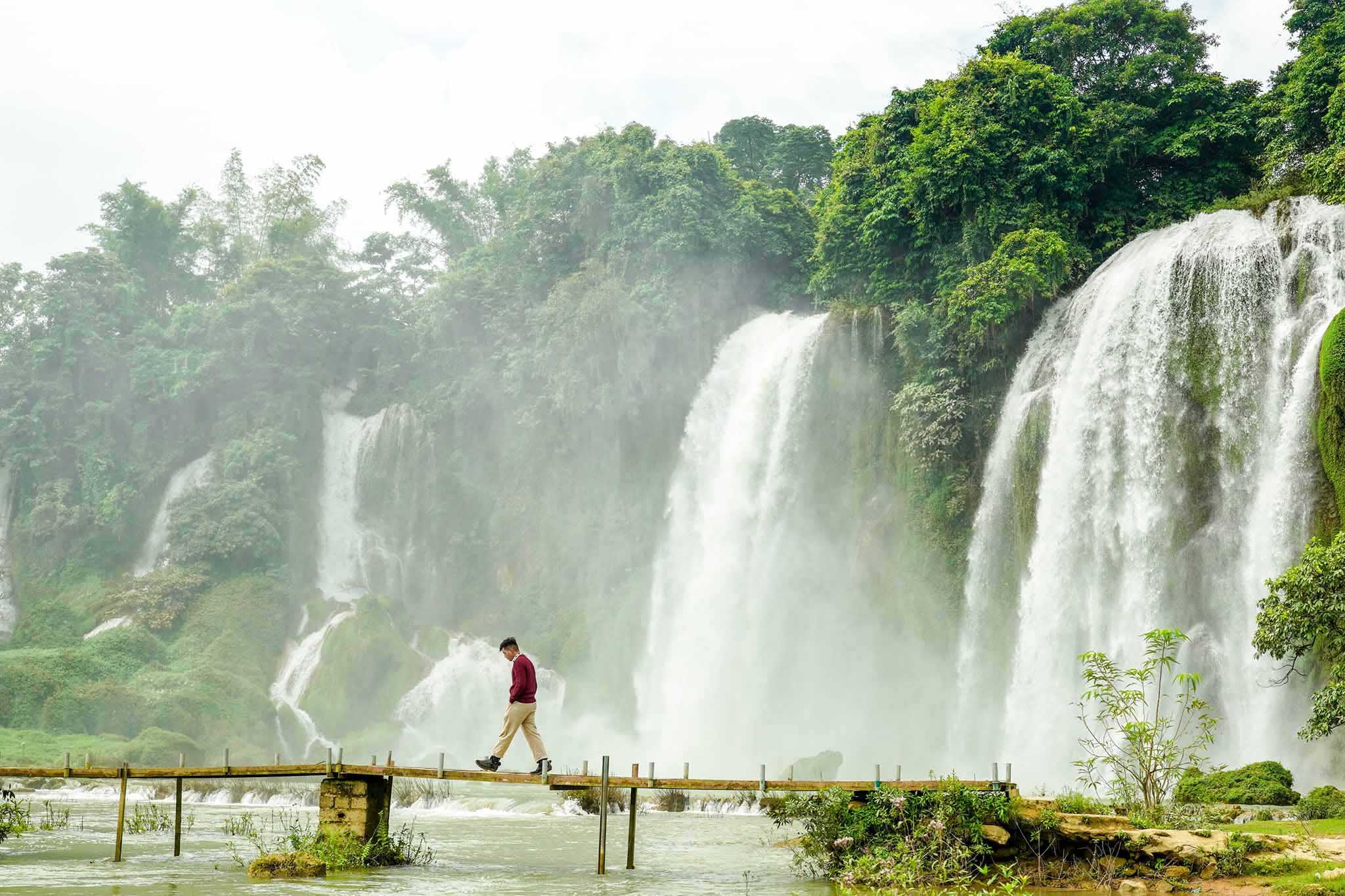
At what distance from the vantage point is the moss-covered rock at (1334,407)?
18.2 metres

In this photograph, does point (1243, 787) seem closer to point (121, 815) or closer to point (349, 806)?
point (349, 806)

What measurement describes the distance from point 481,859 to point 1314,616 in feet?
37.2

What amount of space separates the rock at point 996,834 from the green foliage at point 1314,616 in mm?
5568

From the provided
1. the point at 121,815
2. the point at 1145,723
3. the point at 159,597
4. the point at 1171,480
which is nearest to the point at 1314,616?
the point at 1145,723

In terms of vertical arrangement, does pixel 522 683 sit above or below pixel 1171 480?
below

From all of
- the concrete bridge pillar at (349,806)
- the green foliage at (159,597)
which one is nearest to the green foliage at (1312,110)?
the concrete bridge pillar at (349,806)

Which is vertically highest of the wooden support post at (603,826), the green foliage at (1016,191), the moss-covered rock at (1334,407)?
the green foliage at (1016,191)

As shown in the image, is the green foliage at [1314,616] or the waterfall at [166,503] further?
the waterfall at [166,503]

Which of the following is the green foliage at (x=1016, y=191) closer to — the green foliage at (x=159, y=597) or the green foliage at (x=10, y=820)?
the green foliage at (x=10, y=820)

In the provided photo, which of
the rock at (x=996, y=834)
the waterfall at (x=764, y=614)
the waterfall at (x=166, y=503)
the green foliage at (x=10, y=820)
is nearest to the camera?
the rock at (x=996, y=834)

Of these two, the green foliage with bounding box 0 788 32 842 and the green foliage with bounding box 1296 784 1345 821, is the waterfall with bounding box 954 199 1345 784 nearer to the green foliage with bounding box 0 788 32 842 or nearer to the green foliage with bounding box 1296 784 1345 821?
the green foliage with bounding box 1296 784 1345 821

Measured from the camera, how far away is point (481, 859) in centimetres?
1507

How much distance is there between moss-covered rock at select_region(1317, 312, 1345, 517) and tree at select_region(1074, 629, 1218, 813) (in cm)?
350

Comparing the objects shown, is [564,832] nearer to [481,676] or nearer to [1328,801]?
[1328,801]
